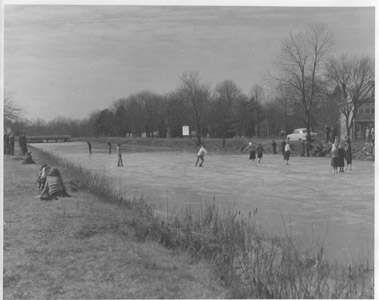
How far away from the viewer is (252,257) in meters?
4.28

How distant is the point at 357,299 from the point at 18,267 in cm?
295

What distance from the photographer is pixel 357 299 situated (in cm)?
356

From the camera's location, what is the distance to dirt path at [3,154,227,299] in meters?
3.37

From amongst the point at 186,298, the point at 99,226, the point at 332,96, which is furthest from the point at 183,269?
the point at 332,96

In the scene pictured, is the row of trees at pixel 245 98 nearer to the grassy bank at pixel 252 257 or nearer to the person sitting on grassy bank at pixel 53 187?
the person sitting on grassy bank at pixel 53 187

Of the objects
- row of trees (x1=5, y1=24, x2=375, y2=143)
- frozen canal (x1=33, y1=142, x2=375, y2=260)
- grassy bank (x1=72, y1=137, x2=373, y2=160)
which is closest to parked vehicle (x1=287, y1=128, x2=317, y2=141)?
grassy bank (x1=72, y1=137, x2=373, y2=160)

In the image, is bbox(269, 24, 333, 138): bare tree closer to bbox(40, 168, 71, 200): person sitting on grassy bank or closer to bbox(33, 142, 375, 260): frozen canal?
bbox(33, 142, 375, 260): frozen canal

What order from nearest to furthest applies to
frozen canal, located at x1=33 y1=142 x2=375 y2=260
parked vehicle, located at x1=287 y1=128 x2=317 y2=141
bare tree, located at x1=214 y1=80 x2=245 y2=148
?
1. frozen canal, located at x1=33 y1=142 x2=375 y2=260
2. bare tree, located at x1=214 y1=80 x2=245 y2=148
3. parked vehicle, located at x1=287 y1=128 x2=317 y2=141

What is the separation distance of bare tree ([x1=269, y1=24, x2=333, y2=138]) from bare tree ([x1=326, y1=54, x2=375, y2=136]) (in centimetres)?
23

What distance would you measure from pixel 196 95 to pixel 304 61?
2027 mm

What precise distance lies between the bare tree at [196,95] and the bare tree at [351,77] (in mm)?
2076

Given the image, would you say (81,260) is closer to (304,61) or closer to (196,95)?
(196,95)

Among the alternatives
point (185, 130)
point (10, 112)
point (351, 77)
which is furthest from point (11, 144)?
point (351, 77)

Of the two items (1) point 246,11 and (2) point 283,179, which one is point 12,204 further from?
(2) point 283,179
